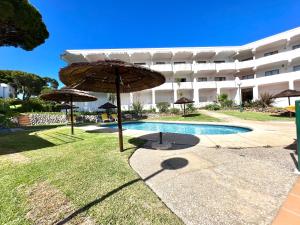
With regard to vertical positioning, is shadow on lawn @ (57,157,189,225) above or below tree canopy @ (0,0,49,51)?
below

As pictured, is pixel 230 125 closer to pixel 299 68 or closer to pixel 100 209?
pixel 100 209

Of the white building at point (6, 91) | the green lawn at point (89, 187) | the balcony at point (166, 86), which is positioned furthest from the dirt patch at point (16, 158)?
the white building at point (6, 91)

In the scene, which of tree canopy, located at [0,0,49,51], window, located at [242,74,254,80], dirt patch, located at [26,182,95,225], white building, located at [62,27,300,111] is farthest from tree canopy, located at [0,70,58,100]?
window, located at [242,74,254,80]

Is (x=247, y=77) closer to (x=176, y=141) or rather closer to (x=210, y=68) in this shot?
(x=210, y=68)

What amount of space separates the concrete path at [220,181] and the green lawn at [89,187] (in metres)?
0.31

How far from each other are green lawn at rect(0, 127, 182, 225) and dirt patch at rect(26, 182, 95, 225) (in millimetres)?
53

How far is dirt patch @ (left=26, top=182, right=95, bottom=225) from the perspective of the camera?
2.37m

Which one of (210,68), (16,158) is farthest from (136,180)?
(210,68)

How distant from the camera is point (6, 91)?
135ft

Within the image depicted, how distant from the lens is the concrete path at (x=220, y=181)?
2.41m

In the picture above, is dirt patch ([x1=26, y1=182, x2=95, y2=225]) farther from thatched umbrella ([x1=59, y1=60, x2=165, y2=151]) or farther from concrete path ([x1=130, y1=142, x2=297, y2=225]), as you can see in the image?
thatched umbrella ([x1=59, y1=60, x2=165, y2=151])

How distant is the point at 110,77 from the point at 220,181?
5479mm

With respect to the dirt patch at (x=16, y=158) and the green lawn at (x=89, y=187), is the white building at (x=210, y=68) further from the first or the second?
the green lawn at (x=89, y=187)

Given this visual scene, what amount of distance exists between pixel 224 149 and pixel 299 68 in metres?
28.5
